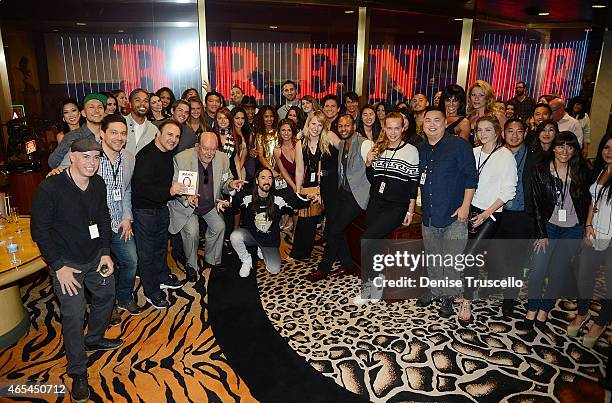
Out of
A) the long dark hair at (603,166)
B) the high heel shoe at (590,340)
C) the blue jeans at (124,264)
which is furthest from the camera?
the blue jeans at (124,264)

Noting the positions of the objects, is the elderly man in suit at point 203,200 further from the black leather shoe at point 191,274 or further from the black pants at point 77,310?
the black pants at point 77,310

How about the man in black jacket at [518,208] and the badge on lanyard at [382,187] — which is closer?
the man in black jacket at [518,208]

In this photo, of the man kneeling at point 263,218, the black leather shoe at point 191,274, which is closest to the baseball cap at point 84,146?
the man kneeling at point 263,218

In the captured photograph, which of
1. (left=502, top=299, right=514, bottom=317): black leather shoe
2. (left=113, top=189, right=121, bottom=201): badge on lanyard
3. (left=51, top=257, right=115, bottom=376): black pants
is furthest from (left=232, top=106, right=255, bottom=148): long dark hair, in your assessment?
(left=502, top=299, right=514, bottom=317): black leather shoe

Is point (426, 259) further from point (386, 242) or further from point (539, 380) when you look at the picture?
point (539, 380)

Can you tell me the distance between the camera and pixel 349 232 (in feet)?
16.3

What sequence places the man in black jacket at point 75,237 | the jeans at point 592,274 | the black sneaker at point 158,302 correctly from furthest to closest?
the black sneaker at point 158,302
the jeans at point 592,274
the man in black jacket at point 75,237

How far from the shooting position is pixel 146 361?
3.36 meters

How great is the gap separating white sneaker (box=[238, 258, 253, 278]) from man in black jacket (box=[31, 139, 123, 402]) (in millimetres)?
1869

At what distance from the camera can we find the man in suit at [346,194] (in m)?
4.46

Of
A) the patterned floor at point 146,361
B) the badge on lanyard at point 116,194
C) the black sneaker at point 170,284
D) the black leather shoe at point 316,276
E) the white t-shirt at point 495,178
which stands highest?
the white t-shirt at point 495,178

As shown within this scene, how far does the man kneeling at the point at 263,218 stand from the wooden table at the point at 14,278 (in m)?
1.90

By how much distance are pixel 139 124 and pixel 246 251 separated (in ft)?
6.11

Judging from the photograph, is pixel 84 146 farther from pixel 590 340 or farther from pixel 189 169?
pixel 590 340
